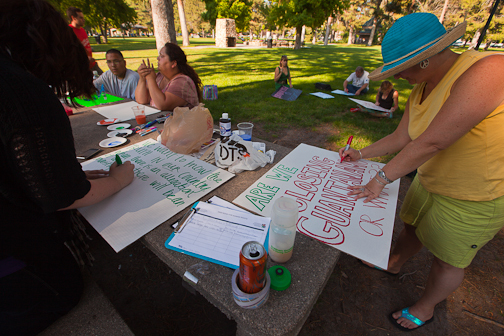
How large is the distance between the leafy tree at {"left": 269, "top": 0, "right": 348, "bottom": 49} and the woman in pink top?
2436cm

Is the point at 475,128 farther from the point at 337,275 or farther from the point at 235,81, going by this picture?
the point at 235,81

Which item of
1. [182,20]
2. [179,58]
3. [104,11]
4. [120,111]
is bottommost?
[120,111]

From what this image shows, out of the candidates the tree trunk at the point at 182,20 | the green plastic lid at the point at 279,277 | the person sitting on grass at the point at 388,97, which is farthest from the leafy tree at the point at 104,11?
the green plastic lid at the point at 279,277

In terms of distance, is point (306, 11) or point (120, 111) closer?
point (120, 111)

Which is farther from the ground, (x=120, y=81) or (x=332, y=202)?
(x=120, y=81)

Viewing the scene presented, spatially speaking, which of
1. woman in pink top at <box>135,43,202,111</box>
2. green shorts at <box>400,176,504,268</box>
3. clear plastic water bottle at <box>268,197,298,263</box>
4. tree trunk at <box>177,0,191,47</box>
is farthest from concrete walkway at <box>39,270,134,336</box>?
tree trunk at <box>177,0,191,47</box>

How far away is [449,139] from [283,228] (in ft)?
2.82

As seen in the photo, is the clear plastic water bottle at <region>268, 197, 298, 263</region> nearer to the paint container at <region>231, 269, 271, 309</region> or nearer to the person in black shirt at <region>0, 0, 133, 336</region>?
the paint container at <region>231, 269, 271, 309</region>

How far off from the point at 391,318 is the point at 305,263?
1.38 metres

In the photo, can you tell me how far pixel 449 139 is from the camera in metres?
0.98

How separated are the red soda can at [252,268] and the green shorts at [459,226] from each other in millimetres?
1157

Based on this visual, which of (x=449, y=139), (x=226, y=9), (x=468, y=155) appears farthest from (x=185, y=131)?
(x=226, y=9)

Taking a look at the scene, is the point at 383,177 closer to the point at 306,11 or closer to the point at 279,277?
the point at 279,277

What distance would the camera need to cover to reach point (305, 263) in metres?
0.91
